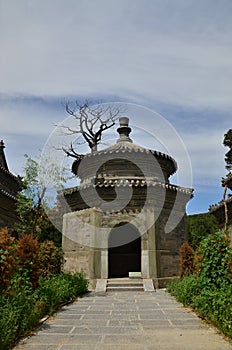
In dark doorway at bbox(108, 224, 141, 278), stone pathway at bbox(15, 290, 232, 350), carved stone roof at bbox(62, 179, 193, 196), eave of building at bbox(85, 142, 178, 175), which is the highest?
eave of building at bbox(85, 142, 178, 175)

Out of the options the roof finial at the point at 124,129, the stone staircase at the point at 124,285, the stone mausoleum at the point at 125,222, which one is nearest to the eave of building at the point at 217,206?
the stone mausoleum at the point at 125,222

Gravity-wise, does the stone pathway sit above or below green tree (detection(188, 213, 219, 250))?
below

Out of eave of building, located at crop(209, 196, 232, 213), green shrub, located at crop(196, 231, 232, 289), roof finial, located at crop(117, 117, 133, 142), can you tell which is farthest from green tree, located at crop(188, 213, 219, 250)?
green shrub, located at crop(196, 231, 232, 289)

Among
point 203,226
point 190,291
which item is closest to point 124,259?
point 203,226

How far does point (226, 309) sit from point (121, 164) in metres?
11.2

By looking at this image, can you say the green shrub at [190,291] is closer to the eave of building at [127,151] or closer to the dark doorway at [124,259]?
the eave of building at [127,151]

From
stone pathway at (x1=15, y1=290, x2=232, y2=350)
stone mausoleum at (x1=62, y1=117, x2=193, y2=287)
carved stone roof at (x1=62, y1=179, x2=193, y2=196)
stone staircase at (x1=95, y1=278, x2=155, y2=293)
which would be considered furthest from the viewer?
carved stone roof at (x1=62, y1=179, x2=193, y2=196)

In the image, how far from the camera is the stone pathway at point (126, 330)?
186 inches

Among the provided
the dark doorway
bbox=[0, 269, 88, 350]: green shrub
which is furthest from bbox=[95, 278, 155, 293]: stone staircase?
the dark doorway

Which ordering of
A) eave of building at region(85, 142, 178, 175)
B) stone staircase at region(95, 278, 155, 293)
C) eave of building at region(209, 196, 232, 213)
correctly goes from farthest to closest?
eave of building at region(209, 196, 232, 213) < eave of building at region(85, 142, 178, 175) < stone staircase at region(95, 278, 155, 293)

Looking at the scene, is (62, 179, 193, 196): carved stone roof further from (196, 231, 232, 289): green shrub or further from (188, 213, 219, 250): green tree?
(188, 213, 219, 250): green tree

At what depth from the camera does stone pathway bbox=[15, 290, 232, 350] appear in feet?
15.5

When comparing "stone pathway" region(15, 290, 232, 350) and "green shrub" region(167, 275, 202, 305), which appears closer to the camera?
"stone pathway" region(15, 290, 232, 350)

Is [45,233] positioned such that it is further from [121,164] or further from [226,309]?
Answer: [226,309]
